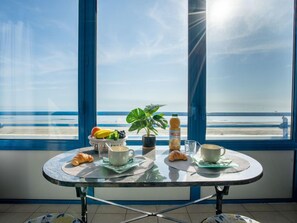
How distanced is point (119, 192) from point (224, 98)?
1525mm

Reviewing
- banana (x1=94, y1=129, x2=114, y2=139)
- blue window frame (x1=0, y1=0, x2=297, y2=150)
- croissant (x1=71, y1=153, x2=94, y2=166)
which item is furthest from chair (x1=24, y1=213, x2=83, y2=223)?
blue window frame (x1=0, y1=0, x2=297, y2=150)

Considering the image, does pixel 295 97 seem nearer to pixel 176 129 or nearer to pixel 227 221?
pixel 176 129

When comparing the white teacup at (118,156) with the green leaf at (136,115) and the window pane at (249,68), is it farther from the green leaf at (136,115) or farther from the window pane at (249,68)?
the window pane at (249,68)

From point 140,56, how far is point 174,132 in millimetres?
1148

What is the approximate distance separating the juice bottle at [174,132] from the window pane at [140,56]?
837mm

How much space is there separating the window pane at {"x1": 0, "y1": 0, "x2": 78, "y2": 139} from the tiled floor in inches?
28.9

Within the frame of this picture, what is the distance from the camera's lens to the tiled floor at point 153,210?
81.4 inches

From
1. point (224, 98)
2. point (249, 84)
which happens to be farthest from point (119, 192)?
point (249, 84)

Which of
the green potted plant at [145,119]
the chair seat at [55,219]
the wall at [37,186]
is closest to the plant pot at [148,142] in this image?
the green potted plant at [145,119]

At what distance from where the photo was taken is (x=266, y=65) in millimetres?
2389

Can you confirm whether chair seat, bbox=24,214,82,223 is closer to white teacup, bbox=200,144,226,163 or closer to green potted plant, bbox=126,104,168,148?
green potted plant, bbox=126,104,168,148

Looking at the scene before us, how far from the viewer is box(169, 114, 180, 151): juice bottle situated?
1.52m

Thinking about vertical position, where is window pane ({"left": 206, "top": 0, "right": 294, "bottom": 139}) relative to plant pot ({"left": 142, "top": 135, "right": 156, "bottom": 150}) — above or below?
above

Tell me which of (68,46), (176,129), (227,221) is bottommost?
(227,221)
